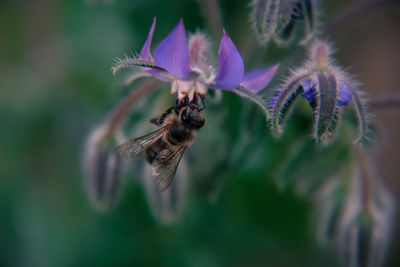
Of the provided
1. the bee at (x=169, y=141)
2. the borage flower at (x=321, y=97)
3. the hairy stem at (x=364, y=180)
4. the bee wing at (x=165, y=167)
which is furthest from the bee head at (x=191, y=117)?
the hairy stem at (x=364, y=180)

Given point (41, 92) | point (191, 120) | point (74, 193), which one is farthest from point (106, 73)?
point (191, 120)

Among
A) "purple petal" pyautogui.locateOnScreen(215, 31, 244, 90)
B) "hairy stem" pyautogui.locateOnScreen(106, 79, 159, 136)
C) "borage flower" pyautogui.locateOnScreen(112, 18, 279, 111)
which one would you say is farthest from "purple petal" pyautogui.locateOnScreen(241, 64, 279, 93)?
"hairy stem" pyautogui.locateOnScreen(106, 79, 159, 136)

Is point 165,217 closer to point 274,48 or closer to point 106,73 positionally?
point 274,48

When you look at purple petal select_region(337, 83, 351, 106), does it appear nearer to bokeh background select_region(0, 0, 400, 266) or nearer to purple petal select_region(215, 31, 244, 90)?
purple petal select_region(215, 31, 244, 90)

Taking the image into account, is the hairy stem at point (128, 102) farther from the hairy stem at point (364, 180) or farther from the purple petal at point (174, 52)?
the hairy stem at point (364, 180)

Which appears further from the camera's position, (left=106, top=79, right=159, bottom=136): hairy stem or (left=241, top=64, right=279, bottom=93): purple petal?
(left=106, top=79, right=159, bottom=136): hairy stem

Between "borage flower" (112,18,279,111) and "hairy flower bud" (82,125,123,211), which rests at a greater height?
"borage flower" (112,18,279,111)

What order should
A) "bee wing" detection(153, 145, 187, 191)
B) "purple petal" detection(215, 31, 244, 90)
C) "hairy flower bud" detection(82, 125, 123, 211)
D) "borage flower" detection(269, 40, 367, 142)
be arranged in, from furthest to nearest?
1. "hairy flower bud" detection(82, 125, 123, 211)
2. "bee wing" detection(153, 145, 187, 191)
3. "borage flower" detection(269, 40, 367, 142)
4. "purple petal" detection(215, 31, 244, 90)
